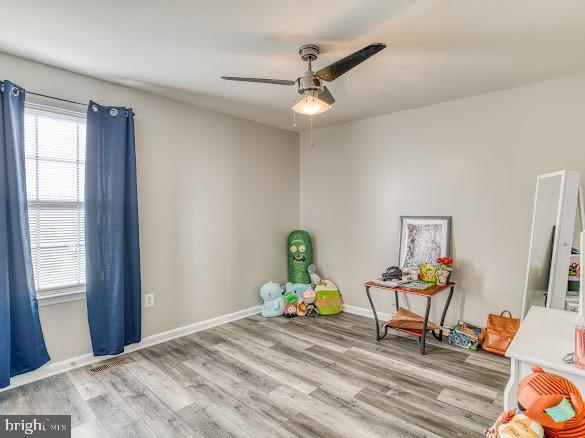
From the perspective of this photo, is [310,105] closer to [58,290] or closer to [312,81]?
[312,81]

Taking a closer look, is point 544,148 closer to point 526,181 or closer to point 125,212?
point 526,181

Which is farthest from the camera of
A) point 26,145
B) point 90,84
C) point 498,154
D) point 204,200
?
point 204,200

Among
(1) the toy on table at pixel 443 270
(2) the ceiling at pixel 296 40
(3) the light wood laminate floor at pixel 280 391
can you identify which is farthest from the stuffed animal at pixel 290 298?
(2) the ceiling at pixel 296 40

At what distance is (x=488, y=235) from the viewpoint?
10.5 feet

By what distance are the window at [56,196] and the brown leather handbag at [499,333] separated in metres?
3.65

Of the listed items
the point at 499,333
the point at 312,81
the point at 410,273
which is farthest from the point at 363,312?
the point at 312,81

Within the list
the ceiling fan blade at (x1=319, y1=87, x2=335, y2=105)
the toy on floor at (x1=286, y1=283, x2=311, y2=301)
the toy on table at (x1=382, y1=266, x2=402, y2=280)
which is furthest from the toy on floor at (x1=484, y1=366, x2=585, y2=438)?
the toy on floor at (x1=286, y1=283, x2=311, y2=301)

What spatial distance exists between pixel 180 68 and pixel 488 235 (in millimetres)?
3222

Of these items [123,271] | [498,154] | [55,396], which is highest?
[498,154]

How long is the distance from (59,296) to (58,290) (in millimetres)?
51

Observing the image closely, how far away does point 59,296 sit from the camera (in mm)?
2623

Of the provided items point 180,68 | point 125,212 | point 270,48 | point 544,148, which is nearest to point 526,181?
point 544,148

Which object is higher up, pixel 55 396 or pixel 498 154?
pixel 498 154

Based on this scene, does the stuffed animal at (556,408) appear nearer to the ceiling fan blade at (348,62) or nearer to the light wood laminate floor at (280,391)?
the light wood laminate floor at (280,391)
